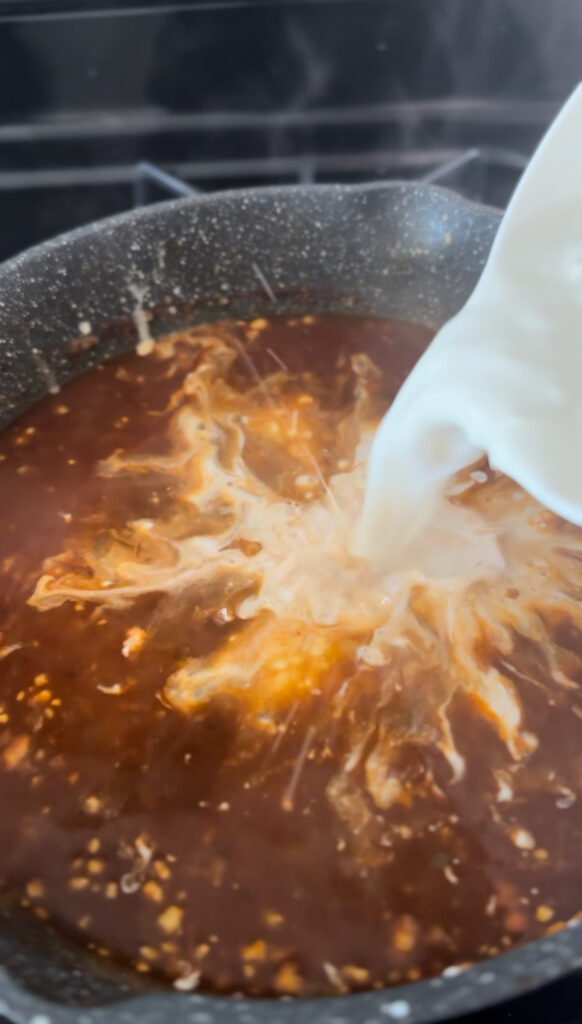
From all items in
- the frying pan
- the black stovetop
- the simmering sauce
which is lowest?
the simmering sauce

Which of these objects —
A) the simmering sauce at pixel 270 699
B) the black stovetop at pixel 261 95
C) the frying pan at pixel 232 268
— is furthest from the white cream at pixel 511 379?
the black stovetop at pixel 261 95

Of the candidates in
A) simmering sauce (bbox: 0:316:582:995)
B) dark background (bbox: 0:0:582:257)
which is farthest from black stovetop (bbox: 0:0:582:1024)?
simmering sauce (bbox: 0:316:582:995)

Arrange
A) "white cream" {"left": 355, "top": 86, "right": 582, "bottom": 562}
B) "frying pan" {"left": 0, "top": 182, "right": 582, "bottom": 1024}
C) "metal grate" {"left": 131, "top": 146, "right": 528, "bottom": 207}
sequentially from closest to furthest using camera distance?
1. "white cream" {"left": 355, "top": 86, "right": 582, "bottom": 562}
2. "frying pan" {"left": 0, "top": 182, "right": 582, "bottom": 1024}
3. "metal grate" {"left": 131, "top": 146, "right": 528, "bottom": 207}

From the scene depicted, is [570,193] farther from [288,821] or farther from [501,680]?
[288,821]

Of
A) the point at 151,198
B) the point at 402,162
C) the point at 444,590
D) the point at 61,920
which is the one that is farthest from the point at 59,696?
the point at 402,162

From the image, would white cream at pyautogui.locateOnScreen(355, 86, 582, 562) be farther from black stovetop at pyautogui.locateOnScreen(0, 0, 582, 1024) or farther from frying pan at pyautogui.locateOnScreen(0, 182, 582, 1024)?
black stovetop at pyautogui.locateOnScreen(0, 0, 582, 1024)

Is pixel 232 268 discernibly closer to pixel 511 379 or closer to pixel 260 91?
pixel 260 91
